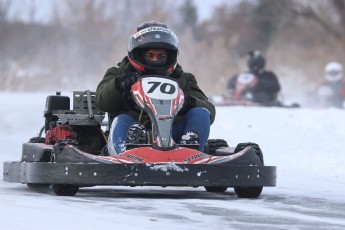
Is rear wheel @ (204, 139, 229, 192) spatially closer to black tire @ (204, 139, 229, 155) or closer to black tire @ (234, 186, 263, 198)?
black tire @ (204, 139, 229, 155)

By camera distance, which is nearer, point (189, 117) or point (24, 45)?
point (189, 117)

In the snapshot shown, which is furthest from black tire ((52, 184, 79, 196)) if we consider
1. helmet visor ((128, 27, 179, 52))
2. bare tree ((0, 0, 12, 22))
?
bare tree ((0, 0, 12, 22))

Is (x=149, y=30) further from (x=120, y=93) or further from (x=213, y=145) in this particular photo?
(x=213, y=145)

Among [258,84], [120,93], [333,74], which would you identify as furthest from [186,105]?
[333,74]

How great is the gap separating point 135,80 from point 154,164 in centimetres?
102

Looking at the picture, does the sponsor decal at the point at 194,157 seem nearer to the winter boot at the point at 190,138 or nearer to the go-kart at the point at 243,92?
the winter boot at the point at 190,138

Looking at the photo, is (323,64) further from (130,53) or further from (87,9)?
(130,53)

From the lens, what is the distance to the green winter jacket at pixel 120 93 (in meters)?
8.05

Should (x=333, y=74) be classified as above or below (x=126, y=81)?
above

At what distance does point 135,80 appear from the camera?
787 cm

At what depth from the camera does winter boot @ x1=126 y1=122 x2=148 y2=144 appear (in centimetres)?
755

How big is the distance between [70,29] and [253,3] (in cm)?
1852

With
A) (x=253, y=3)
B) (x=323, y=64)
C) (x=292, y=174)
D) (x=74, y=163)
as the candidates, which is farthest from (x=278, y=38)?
(x=74, y=163)

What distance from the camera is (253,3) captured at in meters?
56.0
